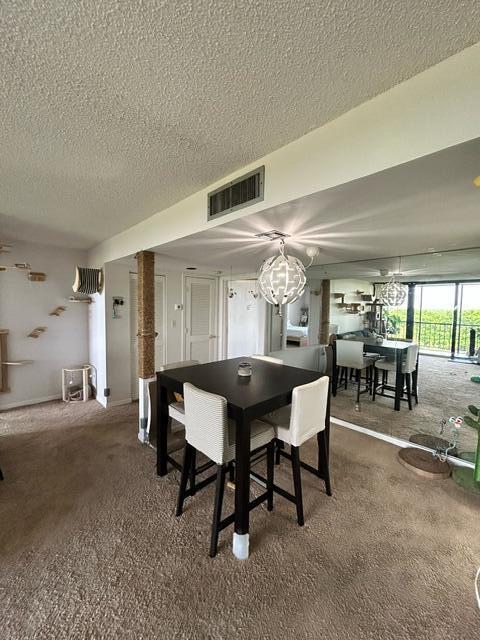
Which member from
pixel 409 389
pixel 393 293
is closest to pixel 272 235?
pixel 393 293

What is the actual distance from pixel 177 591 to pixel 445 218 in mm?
2841

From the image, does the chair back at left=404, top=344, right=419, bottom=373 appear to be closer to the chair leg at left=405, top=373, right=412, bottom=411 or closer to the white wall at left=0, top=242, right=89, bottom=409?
the chair leg at left=405, top=373, right=412, bottom=411

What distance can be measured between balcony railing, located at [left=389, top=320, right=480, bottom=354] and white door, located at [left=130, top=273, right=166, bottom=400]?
356 cm

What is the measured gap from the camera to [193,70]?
1022 millimetres

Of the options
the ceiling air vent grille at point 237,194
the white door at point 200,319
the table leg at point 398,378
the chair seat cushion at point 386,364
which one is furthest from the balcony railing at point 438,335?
the white door at point 200,319

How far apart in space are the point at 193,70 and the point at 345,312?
12.6 feet

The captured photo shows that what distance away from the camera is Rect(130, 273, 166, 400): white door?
13.5 ft

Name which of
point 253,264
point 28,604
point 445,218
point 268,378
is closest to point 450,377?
point 445,218

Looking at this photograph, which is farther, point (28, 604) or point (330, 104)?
point (28, 604)

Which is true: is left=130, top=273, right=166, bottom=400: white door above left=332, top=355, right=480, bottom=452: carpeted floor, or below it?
above

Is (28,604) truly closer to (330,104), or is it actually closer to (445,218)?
(330,104)

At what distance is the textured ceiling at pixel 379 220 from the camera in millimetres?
1217

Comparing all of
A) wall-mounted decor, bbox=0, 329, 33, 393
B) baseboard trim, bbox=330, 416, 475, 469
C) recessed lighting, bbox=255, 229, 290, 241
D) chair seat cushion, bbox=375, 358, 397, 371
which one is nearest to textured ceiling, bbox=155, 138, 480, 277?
recessed lighting, bbox=255, 229, 290, 241

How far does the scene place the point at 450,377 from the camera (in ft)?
11.2
